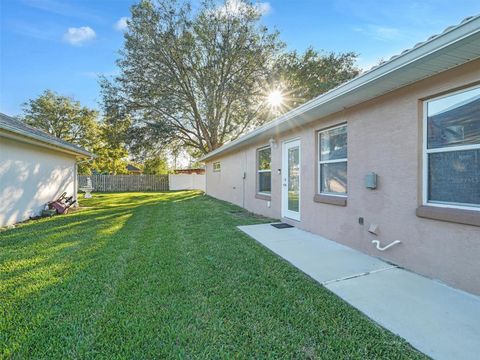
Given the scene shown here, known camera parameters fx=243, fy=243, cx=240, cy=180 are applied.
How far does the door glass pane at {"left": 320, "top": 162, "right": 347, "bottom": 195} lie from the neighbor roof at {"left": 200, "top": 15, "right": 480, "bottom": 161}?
1077 mm

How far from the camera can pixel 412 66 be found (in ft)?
8.91

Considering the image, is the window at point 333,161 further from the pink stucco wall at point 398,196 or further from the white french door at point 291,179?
the white french door at point 291,179

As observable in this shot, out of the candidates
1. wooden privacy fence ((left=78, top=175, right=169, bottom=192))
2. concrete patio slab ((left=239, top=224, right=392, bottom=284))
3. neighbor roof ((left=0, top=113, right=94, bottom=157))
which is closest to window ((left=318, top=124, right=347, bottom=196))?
concrete patio slab ((left=239, top=224, right=392, bottom=284))

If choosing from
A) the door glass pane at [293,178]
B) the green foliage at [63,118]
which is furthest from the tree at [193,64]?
the door glass pane at [293,178]

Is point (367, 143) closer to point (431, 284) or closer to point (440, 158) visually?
point (440, 158)

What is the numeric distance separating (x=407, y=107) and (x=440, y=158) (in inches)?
31.1

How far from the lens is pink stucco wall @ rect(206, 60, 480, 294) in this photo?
2.70m

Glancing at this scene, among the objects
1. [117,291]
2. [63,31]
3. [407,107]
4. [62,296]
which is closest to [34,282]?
[62,296]

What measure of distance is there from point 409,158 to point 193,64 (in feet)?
53.5

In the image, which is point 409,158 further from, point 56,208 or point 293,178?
point 56,208

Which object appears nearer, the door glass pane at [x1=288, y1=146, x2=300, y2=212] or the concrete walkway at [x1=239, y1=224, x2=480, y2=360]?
the concrete walkway at [x1=239, y1=224, x2=480, y2=360]

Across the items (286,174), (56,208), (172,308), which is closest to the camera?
(172,308)

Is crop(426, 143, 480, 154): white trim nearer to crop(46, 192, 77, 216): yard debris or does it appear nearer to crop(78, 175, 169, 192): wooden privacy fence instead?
crop(46, 192, 77, 216): yard debris

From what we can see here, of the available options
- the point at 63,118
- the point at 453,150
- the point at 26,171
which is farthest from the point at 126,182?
the point at 453,150
